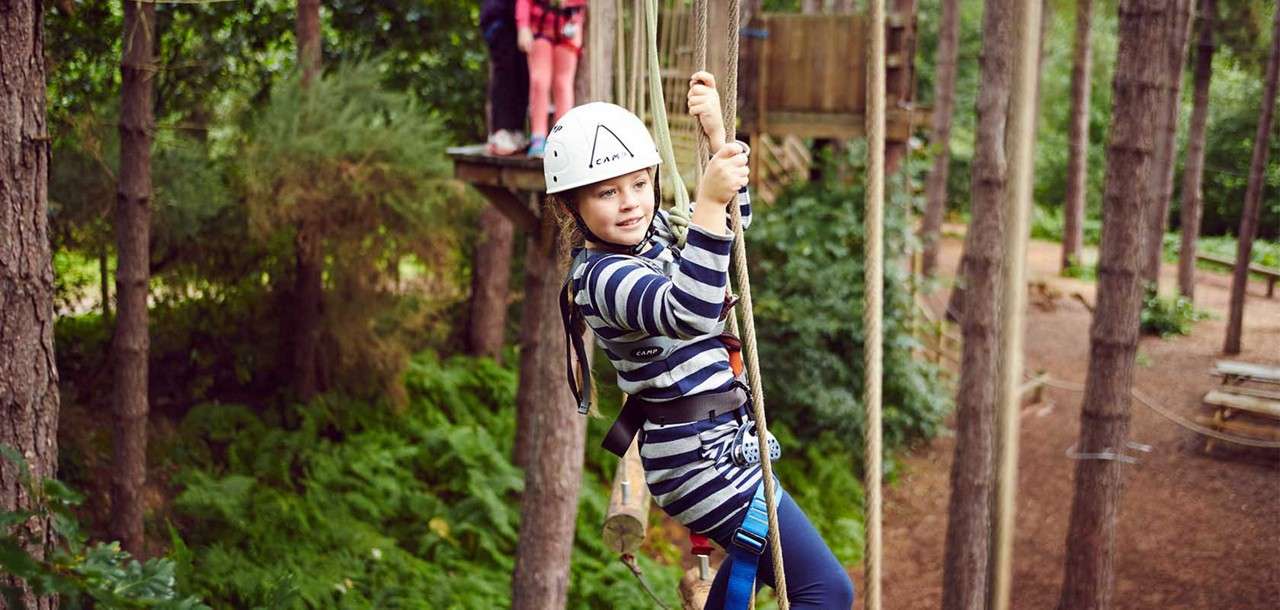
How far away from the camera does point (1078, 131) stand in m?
19.0

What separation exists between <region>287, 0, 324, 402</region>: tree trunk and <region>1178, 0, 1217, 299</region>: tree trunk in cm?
1357

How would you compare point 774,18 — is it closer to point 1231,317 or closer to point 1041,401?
point 1041,401

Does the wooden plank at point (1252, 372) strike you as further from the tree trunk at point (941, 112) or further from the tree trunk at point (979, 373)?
the tree trunk at point (979, 373)

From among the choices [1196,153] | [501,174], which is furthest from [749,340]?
[1196,153]

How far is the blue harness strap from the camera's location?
2.54 metres

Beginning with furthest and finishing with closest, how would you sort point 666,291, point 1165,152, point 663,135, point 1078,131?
point 1078,131 → point 1165,152 → point 663,135 → point 666,291

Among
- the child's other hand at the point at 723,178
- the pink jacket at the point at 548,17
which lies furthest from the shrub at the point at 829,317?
the child's other hand at the point at 723,178

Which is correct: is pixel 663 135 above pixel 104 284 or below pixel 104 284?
above

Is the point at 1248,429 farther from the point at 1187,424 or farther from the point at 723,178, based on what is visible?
the point at 723,178

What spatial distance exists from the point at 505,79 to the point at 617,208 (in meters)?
4.20

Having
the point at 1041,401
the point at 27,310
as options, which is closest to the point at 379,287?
the point at 27,310

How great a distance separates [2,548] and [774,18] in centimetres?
931

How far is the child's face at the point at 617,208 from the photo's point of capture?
8.17 feet

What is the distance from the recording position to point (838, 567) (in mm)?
2648
